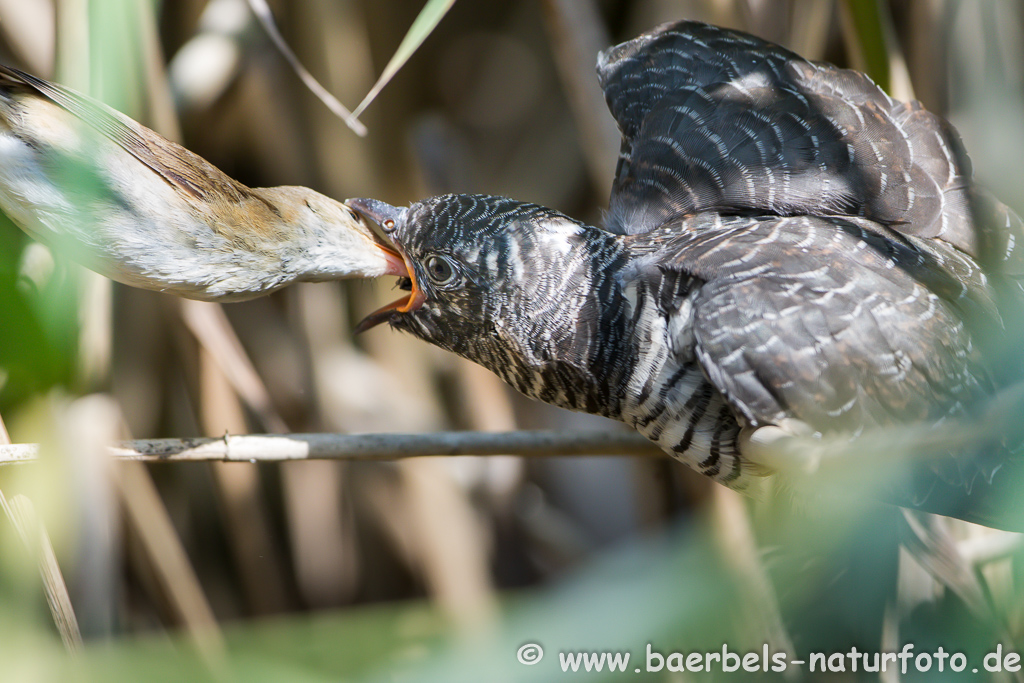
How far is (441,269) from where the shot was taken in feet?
4.34

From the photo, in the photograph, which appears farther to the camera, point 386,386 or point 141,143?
point 386,386

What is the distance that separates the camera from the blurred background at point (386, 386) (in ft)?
4.41

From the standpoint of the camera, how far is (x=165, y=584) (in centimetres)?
172

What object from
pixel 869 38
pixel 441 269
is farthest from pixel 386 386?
pixel 869 38

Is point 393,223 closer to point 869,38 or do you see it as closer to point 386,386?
point 386,386

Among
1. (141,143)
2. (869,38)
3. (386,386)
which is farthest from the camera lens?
(386,386)

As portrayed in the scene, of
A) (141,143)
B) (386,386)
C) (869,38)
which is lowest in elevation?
(386,386)

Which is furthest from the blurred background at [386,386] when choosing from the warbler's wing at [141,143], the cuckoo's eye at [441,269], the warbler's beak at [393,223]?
the cuckoo's eye at [441,269]

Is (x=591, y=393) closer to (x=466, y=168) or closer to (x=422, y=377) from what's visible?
(x=422, y=377)

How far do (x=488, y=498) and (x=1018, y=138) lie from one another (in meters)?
1.52

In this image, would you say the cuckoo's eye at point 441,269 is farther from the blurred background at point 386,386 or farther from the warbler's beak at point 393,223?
the blurred background at point 386,386

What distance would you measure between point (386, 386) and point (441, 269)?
74 cm

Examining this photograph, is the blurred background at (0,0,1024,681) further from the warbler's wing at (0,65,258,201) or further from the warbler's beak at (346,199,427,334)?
the warbler's beak at (346,199,427,334)

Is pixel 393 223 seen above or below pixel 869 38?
below
